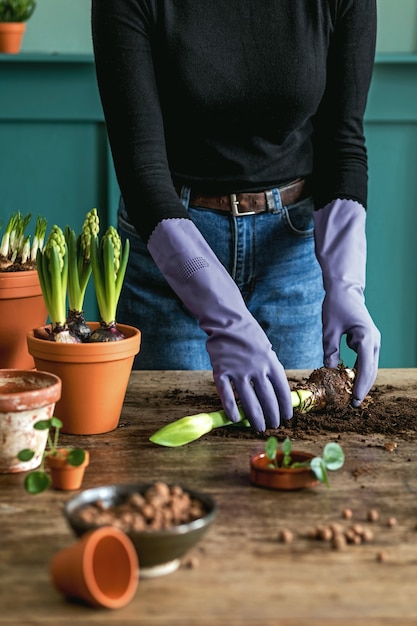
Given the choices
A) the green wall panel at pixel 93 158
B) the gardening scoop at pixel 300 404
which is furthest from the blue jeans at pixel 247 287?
the green wall panel at pixel 93 158

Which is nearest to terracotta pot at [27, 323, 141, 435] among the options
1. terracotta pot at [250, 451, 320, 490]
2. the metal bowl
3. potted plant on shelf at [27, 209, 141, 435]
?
potted plant on shelf at [27, 209, 141, 435]

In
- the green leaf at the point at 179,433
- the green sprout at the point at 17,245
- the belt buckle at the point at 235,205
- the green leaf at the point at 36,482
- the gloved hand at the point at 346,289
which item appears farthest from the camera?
the belt buckle at the point at 235,205

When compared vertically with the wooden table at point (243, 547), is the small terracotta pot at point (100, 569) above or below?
above

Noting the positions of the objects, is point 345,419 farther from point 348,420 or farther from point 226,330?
point 226,330

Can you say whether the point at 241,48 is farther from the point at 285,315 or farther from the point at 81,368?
the point at 81,368

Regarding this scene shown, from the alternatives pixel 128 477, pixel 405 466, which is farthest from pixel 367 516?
pixel 128 477

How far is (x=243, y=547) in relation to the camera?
3.25 feet

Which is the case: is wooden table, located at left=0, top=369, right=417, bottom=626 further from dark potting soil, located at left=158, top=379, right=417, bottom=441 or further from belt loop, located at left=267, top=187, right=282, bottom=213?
belt loop, located at left=267, top=187, right=282, bottom=213

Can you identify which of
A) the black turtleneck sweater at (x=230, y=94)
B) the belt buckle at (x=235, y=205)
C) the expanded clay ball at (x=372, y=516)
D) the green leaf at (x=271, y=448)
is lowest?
the expanded clay ball at (x=372, y=516)

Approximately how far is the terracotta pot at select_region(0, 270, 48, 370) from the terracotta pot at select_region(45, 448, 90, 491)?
0.51m

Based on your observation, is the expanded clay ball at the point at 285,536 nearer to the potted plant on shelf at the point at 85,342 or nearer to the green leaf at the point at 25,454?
the green leaf at the point at 25,454

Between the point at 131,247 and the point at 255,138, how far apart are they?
38 centimetres

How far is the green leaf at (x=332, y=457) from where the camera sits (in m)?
1.19

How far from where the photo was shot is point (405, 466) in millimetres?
1271
